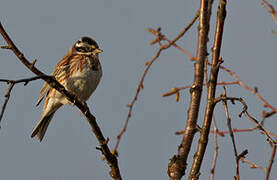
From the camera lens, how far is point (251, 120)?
3037 millimetres

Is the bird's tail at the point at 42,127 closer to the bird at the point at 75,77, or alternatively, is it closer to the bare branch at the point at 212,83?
the bird at the point at 75,77

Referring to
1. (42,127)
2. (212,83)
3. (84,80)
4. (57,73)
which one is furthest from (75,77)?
(212,83)

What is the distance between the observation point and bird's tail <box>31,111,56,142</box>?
761cm

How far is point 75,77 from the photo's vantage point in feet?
22.7

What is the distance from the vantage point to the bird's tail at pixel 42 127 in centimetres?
761

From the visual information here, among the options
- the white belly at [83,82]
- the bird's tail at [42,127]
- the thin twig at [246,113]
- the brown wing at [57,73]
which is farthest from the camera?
the bird's tail at [42,127]

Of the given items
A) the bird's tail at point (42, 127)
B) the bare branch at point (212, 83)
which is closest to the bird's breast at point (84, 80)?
the bird's tail at point (42, 127)

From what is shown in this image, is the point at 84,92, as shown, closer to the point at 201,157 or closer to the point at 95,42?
the point at 95,42

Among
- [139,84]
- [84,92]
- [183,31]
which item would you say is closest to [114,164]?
[139,84]

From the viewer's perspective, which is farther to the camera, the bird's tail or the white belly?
the bird's tail

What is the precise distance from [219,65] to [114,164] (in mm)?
1547

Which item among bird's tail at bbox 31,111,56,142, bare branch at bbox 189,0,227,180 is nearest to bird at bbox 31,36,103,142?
bird's tail at bbox 31,111,56,142

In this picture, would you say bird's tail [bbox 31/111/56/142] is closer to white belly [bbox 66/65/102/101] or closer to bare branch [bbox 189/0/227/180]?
white belly [bbox 66/65/102/101]

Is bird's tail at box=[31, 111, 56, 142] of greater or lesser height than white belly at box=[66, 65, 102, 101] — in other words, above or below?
below
